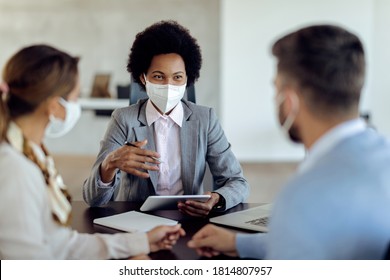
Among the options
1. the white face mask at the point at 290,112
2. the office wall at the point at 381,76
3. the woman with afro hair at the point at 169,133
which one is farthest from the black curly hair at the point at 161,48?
the office wall at the point at 381,76

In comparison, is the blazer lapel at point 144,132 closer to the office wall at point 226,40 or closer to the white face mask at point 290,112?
the office wall at point 226,40

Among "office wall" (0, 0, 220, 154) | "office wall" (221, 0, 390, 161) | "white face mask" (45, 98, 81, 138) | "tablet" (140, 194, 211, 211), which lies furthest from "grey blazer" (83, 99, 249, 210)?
"office wall" (0, 0, 220, 154)

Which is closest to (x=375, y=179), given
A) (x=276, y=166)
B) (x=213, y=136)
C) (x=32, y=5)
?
(x=213, y=136)

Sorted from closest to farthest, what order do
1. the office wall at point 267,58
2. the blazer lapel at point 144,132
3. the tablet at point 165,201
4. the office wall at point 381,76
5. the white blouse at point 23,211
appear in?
the white blouse at point 23,211
the tablet at point 165,201
the blazer lapel at point 144,132
the office wall at point 267,58
the office wall at point 381,76

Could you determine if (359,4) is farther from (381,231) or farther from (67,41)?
(67,41)

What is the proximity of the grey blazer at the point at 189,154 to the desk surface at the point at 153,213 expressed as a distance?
3 cm

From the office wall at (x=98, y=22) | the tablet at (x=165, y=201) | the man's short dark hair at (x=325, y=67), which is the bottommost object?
the tablet at (x=165, y=201)

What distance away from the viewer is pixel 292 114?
4.03ft

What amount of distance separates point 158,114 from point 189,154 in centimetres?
17

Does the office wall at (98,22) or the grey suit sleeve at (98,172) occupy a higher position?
the office wall at (98,22)

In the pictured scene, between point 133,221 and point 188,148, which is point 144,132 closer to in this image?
point 188,148

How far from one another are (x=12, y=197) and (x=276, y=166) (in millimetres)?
2428

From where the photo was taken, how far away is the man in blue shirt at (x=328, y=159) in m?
1.13

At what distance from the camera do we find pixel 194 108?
1953mm
